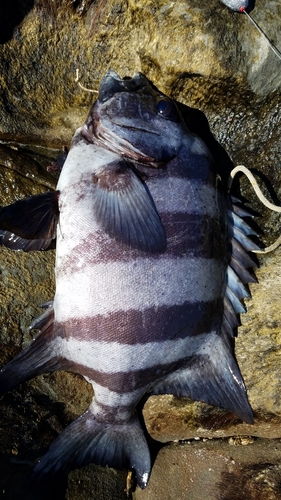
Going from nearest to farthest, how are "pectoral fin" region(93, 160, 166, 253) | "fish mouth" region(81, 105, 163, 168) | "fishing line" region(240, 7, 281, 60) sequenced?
"pectoral fin" region(93, 160, 166, 253)
"fish mouth" region(81, 105, 163, 168)
"fishing line" region(240, 7, 281, 60)

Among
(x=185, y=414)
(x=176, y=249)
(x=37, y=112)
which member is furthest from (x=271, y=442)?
(x=37, y=112)

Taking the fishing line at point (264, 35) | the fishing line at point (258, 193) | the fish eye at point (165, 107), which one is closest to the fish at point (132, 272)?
the fish eye at point (165, 107)

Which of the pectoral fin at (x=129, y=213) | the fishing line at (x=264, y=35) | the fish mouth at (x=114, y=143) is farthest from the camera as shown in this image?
the fishing line at (x=264, y=35)

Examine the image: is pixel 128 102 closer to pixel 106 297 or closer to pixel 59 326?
pixel 106 297

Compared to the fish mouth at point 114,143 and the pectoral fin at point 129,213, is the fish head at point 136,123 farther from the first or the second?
the pectoral fin at point 129,213

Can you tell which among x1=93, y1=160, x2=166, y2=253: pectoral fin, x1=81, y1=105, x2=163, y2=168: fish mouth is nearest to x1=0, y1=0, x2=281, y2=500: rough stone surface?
x1=81, y1=105, x2=163, y2=168: fish mouth

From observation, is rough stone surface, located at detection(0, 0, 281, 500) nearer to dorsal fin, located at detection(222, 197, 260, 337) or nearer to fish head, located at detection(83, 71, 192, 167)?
dorsal fin, located at detection(222, 197, 260, 337)
